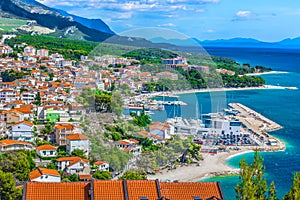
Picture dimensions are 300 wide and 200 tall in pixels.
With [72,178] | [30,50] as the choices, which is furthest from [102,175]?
[30,50]

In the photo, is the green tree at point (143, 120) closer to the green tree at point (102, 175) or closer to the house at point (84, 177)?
the green tree at point (102, 175)

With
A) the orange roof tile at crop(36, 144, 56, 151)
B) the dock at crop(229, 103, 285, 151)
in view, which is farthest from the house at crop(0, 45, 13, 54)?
the orange roof tile at crop(36, 144, 56, 151)

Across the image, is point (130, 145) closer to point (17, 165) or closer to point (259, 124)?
point (17, 165)

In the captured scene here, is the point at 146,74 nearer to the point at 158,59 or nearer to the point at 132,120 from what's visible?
the point at 158,59

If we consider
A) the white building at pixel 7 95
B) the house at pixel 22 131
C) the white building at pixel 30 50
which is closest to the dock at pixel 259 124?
the house at pixel 22 131

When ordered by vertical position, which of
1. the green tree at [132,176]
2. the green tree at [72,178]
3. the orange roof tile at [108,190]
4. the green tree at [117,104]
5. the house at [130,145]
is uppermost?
the green tree at [117,104]

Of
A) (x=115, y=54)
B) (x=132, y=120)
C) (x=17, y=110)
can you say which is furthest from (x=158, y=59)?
(x=17, y=110)
